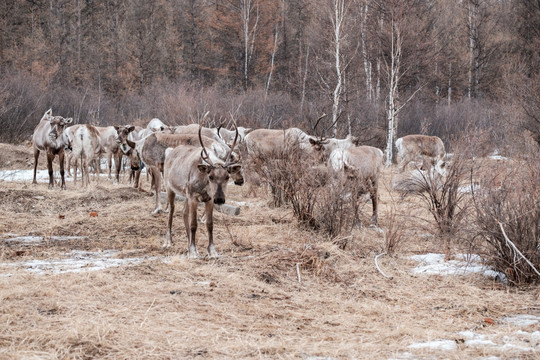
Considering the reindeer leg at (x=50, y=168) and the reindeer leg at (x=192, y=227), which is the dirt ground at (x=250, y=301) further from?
the reindeer leg at (x=50, y=168)

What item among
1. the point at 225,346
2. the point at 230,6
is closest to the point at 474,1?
the point at 230,6

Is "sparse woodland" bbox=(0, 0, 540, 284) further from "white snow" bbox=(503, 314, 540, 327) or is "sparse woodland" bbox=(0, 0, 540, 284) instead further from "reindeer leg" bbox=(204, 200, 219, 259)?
"white snow" bbox=(503, 314, 540, 327)

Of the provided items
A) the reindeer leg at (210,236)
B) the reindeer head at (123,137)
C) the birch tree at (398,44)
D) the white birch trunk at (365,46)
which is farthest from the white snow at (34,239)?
the white birch trunk at (365,46)

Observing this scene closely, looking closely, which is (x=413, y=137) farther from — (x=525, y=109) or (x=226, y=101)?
(x=226, y=101)

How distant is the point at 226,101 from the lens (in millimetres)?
27938

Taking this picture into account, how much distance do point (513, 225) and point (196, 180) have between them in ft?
12.2

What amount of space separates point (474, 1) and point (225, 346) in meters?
35.6

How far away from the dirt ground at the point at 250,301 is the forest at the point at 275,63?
1434 centimetres

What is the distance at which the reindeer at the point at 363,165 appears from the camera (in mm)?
10297

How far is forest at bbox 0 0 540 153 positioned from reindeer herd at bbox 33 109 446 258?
22.5 ft

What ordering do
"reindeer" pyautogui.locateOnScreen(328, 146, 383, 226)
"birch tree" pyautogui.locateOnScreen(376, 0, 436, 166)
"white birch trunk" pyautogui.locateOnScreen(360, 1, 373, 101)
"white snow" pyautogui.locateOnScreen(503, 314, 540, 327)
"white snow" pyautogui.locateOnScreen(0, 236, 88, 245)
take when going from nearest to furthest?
"white snow" pyautogui.locateOnScreen(503, 314, 540, 327), "white snow" pyautogui.locateOnScreen(0, 236, 88, 245), "reindeer" pyautogui.locateOnScreen(328, 146, 383, 226), "birch tree" pyautogui.locateOnScreen(376, 0, 436, 166), "white birch trunk" pyautogui.locateOnScreen(360, 1, 373, 101)

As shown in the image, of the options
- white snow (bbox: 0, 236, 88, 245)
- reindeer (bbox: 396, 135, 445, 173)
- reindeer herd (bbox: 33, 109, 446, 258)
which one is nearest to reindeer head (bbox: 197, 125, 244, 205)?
reindeer herd (bbox: 33, 109, 446, 258)

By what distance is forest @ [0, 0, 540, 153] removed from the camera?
24719 millimetres

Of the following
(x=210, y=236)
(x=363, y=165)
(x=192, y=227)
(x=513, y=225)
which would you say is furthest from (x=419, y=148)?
(x=192, y=227)
